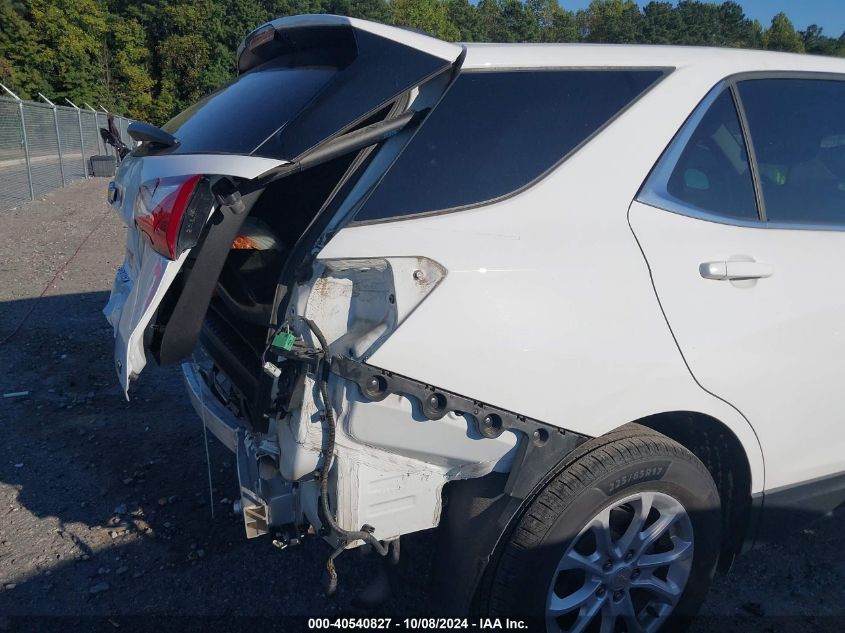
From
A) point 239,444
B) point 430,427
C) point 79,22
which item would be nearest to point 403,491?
point 430,427

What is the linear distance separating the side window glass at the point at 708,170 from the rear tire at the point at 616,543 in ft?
2.52

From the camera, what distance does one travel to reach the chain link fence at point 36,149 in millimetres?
12781

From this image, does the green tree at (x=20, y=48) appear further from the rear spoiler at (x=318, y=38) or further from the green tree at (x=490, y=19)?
the rear spoiler at (x=318, y=38)

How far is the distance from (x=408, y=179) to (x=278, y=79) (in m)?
0.72

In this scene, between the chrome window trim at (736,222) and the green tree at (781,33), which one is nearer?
the chrome window trim at (736,222)

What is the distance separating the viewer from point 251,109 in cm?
216

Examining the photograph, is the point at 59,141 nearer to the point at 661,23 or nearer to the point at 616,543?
the point at 616,543

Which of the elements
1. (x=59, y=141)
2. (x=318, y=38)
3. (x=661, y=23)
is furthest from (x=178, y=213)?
(x=661, y=23)

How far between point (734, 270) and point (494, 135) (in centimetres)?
89

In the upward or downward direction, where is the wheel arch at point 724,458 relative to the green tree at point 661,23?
downward

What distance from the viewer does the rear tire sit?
6.75 ft

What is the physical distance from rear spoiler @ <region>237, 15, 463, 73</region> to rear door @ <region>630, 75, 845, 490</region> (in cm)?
80

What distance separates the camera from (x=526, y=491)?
2.00m

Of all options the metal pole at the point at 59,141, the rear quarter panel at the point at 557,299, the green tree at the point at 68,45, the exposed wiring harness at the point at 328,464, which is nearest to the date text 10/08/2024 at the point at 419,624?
the exposed wiring harness at the point at 328,464
